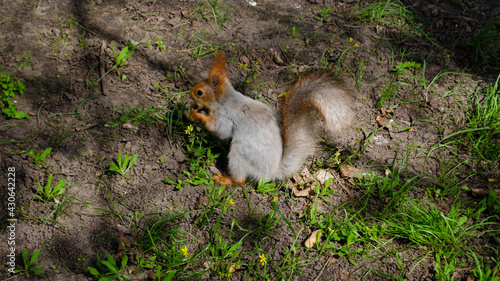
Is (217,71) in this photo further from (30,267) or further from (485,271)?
(485,271)

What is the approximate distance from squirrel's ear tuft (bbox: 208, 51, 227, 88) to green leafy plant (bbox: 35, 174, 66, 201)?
1.15m

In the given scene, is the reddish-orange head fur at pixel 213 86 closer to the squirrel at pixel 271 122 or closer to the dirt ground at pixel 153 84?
the squirrel at pixel 271 122

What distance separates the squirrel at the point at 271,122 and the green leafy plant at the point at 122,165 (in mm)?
527

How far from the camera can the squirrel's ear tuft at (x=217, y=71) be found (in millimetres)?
2258

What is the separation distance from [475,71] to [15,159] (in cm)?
375

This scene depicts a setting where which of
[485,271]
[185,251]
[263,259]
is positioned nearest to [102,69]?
[185,251]

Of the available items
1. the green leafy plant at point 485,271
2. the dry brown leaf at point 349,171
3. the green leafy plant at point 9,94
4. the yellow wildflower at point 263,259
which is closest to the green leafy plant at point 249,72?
the dry brown leaf at point 349,171

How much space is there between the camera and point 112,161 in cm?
236

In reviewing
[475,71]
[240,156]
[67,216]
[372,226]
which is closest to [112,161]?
[67,216]

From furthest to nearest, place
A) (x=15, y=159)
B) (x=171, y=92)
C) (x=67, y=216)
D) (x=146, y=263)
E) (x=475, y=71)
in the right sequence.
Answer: (x=475, y=71) < (x=171, y=92) < (x=15, y=159) < (x=67, y=216) < (x=146, y=263)

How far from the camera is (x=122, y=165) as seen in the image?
231cm

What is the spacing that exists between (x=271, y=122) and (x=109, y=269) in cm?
132

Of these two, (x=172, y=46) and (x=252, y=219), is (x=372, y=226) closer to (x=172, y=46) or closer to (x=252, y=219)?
(x=252, y=219)

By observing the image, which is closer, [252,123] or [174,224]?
[174,224]
